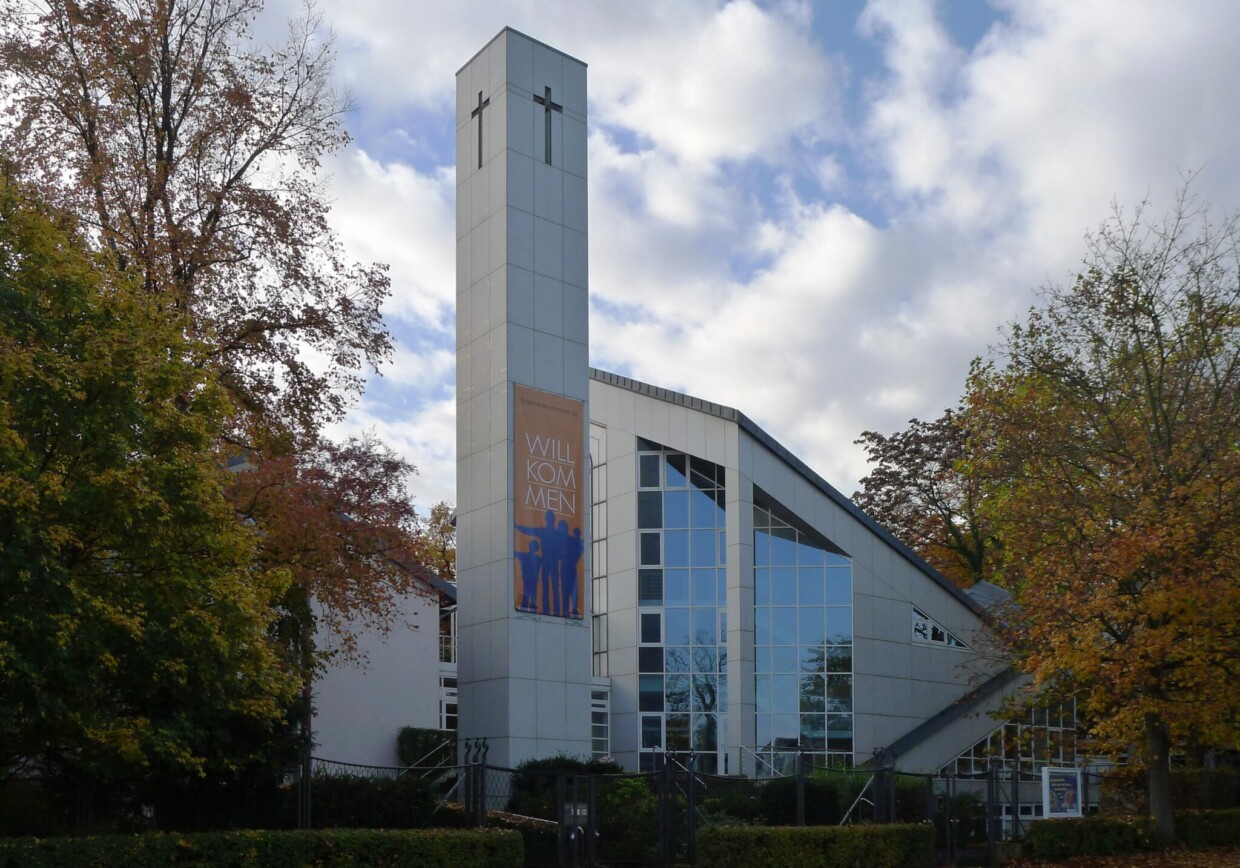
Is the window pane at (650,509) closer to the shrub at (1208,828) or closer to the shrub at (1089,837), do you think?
the shrub at (1089,837)

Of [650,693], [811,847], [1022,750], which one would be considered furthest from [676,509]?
[811,847]

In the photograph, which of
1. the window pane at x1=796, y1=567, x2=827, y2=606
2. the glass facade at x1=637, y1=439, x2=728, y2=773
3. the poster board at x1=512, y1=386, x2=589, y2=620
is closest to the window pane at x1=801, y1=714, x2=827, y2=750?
the glass facade at x1=637, y1=439, x2=728, y2=773

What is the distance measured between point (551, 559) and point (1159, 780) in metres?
13.0

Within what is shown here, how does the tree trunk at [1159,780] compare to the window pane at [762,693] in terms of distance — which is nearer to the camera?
the tree trunk at [1159,780]

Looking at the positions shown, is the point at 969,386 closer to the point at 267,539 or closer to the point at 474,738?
the point at 474,738

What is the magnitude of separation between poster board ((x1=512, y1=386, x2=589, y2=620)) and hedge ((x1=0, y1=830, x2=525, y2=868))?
8151 millimetres

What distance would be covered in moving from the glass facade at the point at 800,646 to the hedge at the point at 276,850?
17426 millimetres

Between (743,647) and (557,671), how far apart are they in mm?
10096

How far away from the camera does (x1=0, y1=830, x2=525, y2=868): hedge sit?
47.1 feet

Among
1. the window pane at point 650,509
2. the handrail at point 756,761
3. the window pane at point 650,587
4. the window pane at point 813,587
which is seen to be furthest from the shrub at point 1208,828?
the window pane at point 650,509

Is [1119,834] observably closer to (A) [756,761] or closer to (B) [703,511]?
(A) [756,761]

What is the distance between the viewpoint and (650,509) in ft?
124

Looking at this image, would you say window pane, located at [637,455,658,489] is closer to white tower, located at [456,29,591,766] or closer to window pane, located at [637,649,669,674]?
window pane, located at [637,649,669,674]

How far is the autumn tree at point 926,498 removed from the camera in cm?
4938
